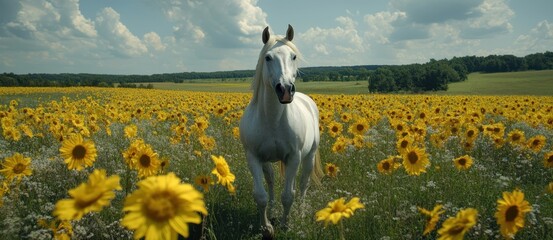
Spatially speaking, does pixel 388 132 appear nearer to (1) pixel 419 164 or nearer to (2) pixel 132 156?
(1) pixel 419 164

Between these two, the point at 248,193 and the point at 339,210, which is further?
the point at 248,193

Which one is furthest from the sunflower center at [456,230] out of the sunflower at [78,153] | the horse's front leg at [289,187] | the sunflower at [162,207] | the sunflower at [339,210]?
the sunflower at [78,153]

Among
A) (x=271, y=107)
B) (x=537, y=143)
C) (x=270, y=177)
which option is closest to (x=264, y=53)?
(x=271, y=107)

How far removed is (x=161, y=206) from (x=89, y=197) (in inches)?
11.5

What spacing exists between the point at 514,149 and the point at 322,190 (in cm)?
445

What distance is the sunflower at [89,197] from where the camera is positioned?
1465 mm

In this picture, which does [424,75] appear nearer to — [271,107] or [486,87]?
[486,87]

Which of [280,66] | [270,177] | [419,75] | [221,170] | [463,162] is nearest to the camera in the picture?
[221,170]

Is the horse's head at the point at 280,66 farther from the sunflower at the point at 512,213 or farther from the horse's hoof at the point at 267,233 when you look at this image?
the sunflower at the point at 512,213

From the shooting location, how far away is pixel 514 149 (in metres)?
7.69

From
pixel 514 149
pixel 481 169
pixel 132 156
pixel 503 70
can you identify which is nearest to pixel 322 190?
pixel 481 169

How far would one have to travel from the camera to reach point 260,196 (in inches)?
170

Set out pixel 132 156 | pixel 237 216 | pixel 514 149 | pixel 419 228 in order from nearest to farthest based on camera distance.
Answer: pixel 132 156 < pixel 419 228 < pixel 237 216 < pixel 514 149

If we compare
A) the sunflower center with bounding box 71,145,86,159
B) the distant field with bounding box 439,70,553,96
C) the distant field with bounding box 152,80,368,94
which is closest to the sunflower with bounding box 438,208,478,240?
the sunflower center with bounding box 71,145,86,159
